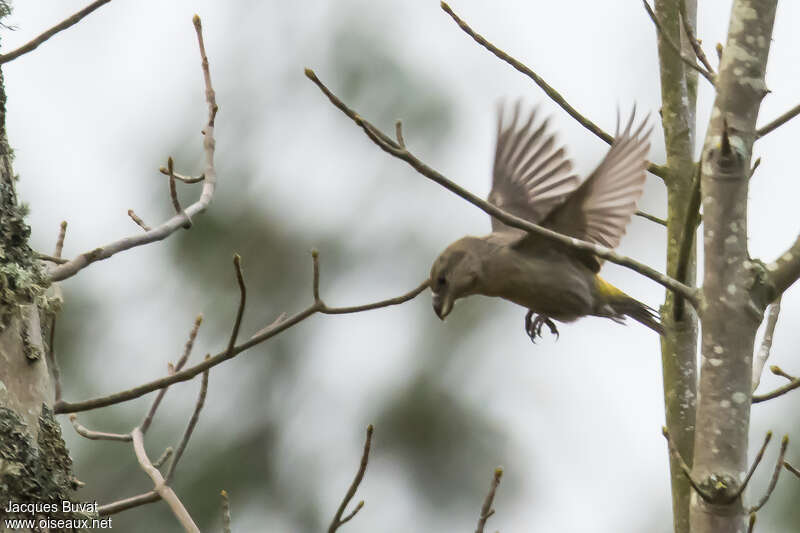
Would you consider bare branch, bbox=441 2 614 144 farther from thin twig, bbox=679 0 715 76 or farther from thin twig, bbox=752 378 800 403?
thin twig, bbox=752 378 800 403

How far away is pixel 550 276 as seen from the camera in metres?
3.82

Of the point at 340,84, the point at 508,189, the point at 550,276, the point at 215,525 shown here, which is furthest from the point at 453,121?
the point at 550,276

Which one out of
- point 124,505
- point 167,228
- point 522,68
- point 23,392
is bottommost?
point 124,505

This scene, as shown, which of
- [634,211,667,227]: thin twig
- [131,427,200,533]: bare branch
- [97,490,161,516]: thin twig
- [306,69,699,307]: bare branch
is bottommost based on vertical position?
[97,490,161,516]: thin twig

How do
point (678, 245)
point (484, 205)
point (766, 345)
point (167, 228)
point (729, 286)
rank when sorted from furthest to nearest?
1. point (678, 245)
2. point (766, 345)
3. point (167, 228)
4. point (729, 286)
5. point (484, 205)

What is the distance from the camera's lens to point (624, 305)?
4.02m

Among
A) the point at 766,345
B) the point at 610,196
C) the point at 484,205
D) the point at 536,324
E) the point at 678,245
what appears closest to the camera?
the point at 484,205

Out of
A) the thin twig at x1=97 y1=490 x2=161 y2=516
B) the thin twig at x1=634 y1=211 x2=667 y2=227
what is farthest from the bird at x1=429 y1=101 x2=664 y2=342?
the thin twig at x1=97 y1=490 x2=161 y2=516

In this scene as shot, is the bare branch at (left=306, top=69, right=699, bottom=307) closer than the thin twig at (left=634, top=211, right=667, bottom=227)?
Yes

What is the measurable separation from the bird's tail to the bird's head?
0.49m

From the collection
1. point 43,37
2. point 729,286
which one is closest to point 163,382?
point 43,37

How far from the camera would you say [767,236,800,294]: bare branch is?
2.41 meters

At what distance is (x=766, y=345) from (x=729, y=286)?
2.08 ft

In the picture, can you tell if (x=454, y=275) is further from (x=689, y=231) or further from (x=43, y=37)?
(x=43, y=37)
